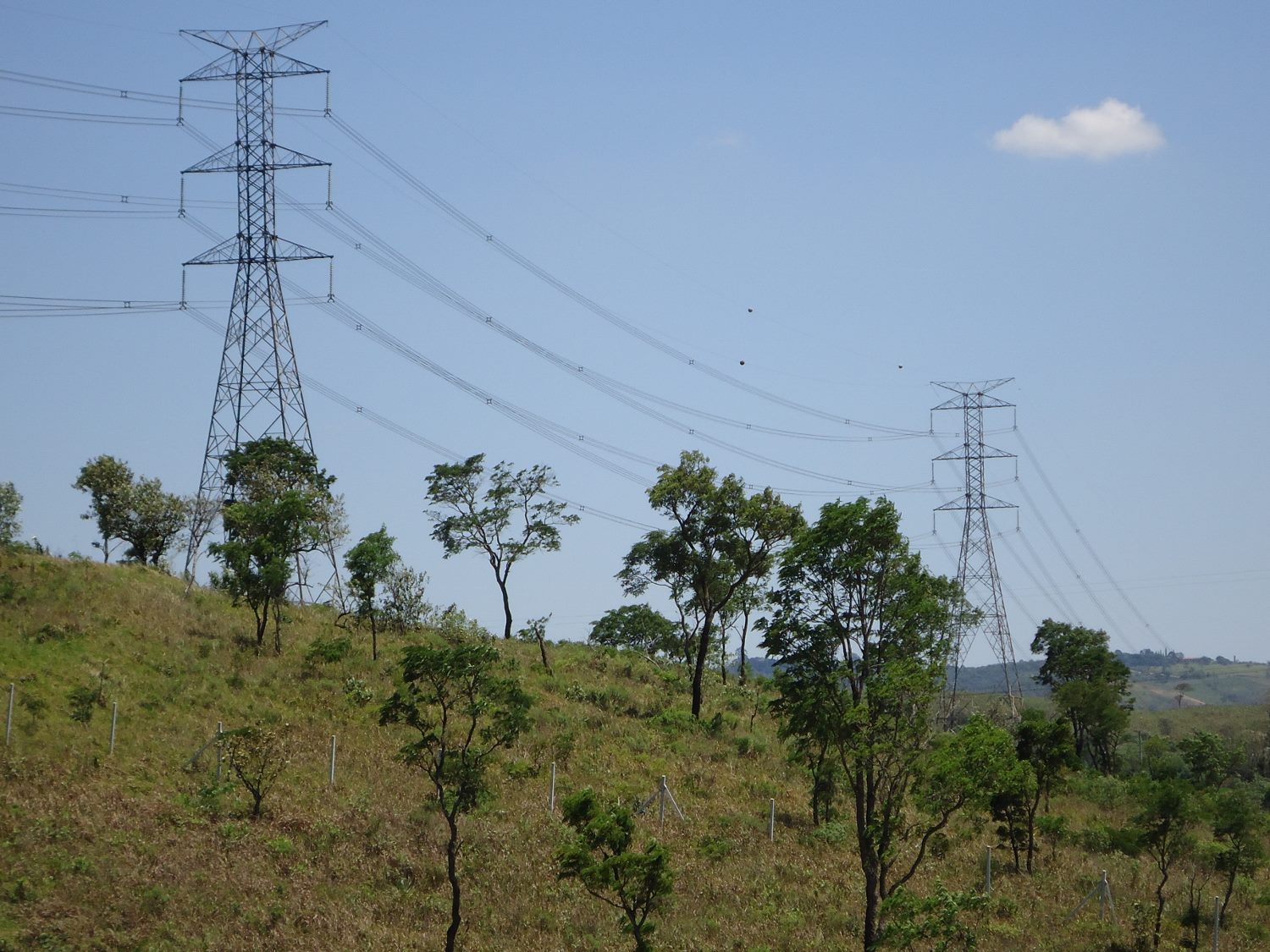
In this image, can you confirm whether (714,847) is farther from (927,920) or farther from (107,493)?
(107,493)

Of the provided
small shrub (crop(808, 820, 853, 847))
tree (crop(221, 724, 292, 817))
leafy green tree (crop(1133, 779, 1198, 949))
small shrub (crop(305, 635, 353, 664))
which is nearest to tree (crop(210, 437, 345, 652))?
small shrub (crop(305, 635, 353, 664))

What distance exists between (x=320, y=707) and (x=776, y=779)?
17464 millimetres

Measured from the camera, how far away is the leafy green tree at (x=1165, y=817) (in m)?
36.2

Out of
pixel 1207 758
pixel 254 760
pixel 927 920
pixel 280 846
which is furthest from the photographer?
pixel 1207 758

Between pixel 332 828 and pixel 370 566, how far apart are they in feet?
55.9

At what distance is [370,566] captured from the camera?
49.6 metres

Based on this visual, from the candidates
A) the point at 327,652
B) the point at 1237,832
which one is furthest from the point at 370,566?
the point at 1237,832

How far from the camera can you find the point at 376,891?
104 ft

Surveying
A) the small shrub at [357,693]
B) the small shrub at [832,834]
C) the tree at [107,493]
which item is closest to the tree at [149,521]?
the tree at [107,493]

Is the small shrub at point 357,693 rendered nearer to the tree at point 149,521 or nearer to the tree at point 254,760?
the tree at point 254,760

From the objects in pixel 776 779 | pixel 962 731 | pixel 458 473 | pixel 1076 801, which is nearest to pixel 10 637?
pixel 458 473

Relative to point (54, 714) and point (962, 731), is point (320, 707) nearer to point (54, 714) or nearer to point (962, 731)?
point (54, 714)

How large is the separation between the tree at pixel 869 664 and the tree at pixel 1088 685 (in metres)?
43.7

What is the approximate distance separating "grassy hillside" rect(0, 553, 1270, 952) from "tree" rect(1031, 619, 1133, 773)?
21926mm
